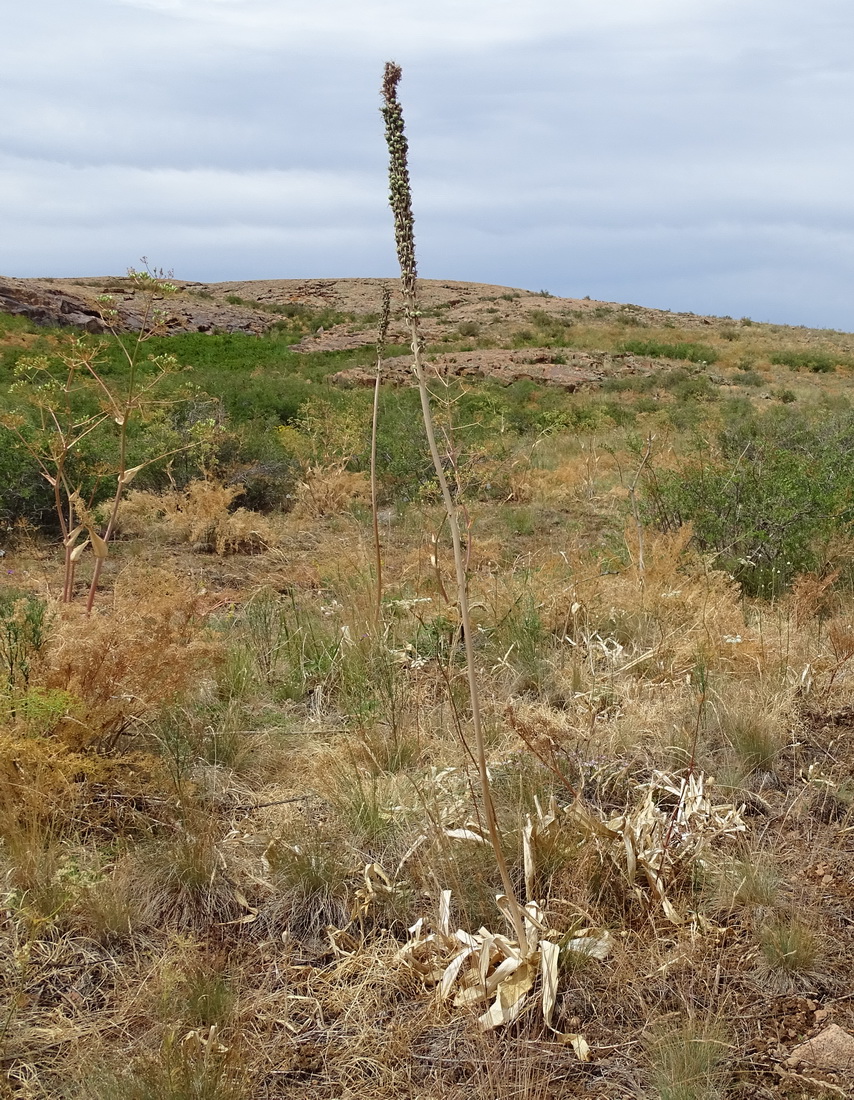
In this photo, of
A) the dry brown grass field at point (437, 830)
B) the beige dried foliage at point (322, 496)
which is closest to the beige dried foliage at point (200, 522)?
the beige dried foliage at point (322, 496)

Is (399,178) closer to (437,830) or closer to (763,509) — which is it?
(437,830)

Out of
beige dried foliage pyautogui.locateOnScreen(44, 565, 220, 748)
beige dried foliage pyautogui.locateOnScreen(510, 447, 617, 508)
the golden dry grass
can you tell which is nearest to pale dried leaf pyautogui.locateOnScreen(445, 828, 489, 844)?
the golden dry grass

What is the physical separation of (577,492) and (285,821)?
23.5 ft

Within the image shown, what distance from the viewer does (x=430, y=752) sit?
3262 mm

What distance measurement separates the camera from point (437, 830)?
2.55 m

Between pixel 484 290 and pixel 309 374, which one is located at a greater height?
pixel 484 290

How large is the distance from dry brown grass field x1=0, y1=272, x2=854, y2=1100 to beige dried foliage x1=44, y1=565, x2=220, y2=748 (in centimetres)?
1

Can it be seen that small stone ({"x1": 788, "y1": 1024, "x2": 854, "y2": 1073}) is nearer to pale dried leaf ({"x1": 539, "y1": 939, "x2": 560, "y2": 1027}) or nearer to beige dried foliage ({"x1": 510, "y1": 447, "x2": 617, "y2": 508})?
pale dried leaf ({"x1": 539, "y1": 939, "x2": 560, "y2": 1027})

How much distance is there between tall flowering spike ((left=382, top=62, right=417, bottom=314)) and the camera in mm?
1719

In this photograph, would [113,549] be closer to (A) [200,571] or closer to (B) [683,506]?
(A) [200,571]

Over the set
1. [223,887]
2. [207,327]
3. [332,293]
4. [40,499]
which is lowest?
[223,887]

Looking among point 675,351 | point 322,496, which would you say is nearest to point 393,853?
point 322,496

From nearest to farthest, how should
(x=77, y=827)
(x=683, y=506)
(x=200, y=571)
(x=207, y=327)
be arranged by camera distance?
1. (x=77, y=827)
2. (x=683, y=506)
3. (x=200, y=571)
4. (x=207, y=327)

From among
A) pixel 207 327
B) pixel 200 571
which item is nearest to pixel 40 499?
pixel 200 571
